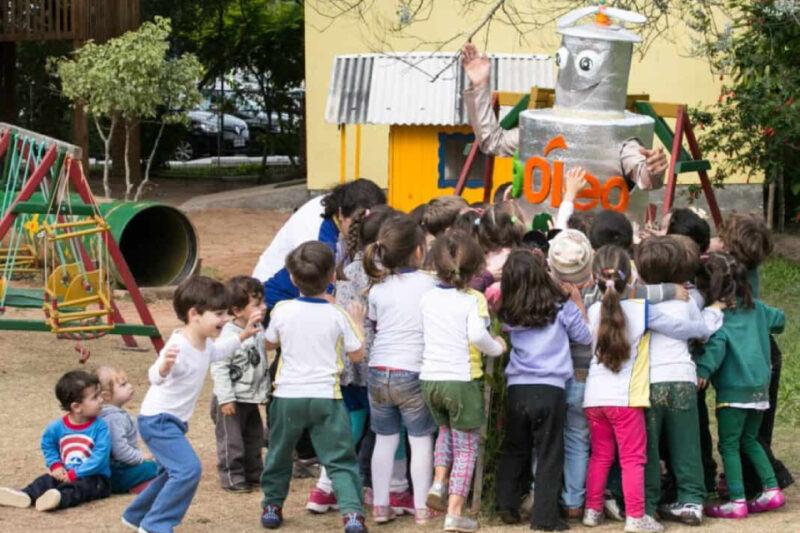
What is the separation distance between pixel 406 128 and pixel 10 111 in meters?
11.1

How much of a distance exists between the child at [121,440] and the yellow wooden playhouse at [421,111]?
745 cm

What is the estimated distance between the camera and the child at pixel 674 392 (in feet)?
19.1

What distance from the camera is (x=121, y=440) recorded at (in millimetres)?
6445

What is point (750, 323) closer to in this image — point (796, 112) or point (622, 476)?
point (622, 476)

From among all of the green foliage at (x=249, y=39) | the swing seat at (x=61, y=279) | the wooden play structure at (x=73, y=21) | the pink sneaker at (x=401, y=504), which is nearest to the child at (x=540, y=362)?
the pink sneaker at (x=401, y=504)

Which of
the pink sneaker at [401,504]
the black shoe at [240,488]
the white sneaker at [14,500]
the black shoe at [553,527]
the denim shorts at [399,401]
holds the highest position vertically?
the denim shorts at [399,401]

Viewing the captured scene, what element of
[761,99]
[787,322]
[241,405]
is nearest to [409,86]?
[761,99]

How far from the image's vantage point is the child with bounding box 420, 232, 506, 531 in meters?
5.75

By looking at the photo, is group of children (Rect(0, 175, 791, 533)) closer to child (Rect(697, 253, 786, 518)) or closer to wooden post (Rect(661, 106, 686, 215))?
child (Rect(697, 253, 786, 518))

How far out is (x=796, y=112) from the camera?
488 inches

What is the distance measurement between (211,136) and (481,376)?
75.1 ft

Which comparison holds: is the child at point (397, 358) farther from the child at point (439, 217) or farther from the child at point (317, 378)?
the child at point (439, 217)

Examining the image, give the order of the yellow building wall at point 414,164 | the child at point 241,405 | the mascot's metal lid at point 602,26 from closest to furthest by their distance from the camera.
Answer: the child at point 241,405 → the mascot's metal lid at point 602,26 → the yellow building wall at point 414,164

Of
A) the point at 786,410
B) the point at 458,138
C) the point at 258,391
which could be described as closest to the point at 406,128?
the point at 458,138
